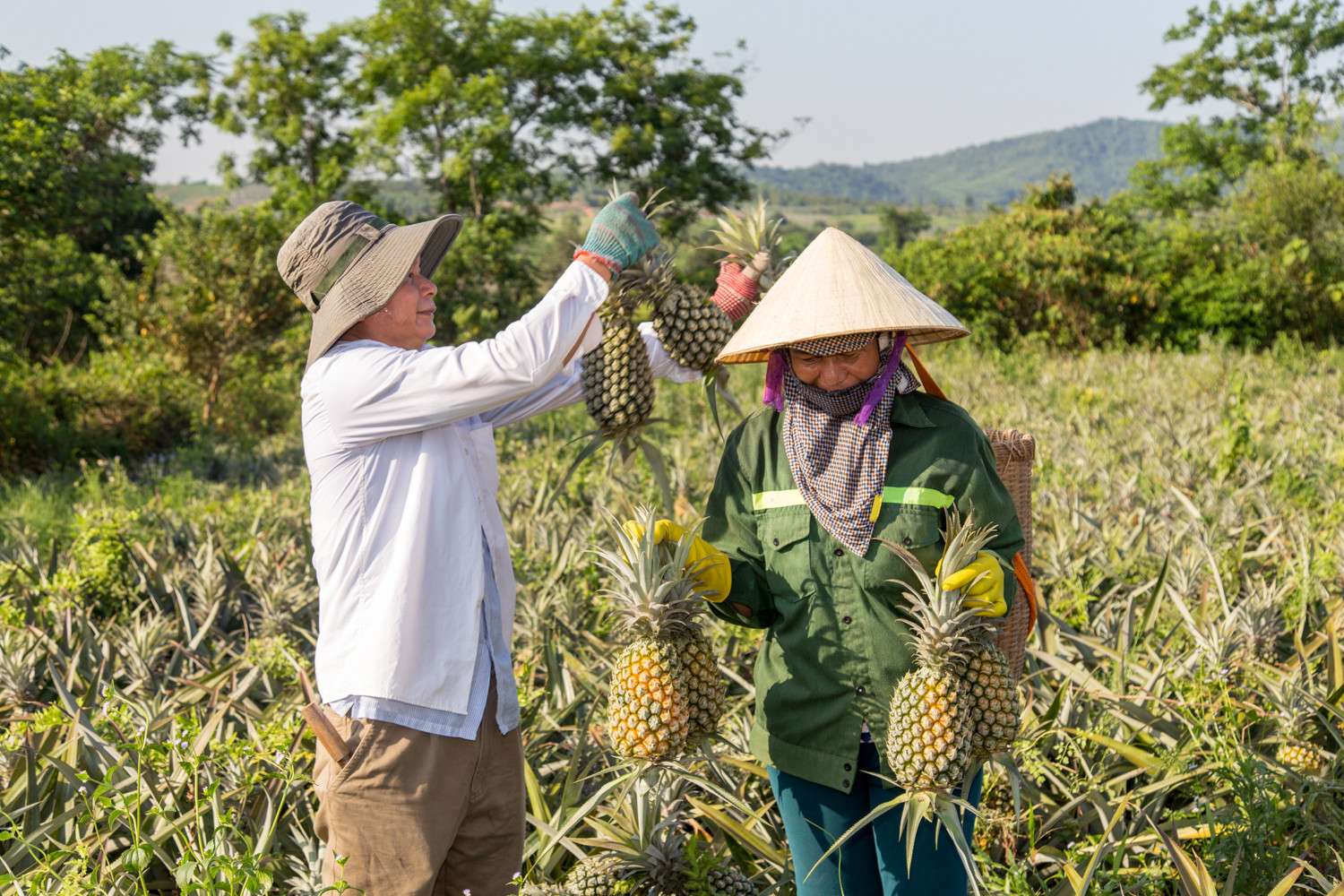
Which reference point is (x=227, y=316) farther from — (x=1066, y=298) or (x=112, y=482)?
(x=1066, y=298)

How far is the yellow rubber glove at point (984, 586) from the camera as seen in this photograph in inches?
69.1

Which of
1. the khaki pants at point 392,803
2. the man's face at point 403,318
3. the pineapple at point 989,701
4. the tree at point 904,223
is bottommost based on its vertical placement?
the khaki pants at point 392,803

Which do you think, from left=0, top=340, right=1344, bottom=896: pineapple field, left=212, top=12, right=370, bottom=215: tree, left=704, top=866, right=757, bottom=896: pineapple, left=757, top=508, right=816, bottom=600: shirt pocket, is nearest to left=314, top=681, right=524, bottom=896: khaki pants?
left=0, top=340, right=1344, bottom=896: pineapple field

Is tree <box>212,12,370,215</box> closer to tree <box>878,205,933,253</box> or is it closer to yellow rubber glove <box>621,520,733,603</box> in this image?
yellow rubber glove <box>621,520,733,603</box>

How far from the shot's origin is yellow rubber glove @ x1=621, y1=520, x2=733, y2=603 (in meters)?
2.02

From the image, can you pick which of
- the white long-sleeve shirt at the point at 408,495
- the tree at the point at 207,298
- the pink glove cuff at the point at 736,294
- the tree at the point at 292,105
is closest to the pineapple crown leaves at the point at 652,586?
the white long-sleeve shirt at the point at 408,495

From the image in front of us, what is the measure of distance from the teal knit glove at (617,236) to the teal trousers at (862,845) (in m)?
1.27

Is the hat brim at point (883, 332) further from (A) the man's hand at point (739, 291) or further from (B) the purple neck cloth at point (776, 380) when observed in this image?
(A) the man's hand at point (739, 291)

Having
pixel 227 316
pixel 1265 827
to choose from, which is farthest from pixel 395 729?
pixel 227 316

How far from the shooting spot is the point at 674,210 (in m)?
23.1

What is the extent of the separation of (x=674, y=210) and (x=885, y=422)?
21.9 meters

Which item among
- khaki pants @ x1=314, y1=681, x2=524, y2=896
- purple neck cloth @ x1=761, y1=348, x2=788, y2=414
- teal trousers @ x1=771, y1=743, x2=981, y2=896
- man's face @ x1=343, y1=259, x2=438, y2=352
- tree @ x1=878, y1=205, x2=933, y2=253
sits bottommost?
teal trousers @ x1=771, y1=743, x2=981, y2=896

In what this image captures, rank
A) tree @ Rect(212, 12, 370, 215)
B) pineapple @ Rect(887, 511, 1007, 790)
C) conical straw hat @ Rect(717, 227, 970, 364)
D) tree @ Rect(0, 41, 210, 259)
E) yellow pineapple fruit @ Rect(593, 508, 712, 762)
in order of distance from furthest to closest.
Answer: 1. tree @ Rect(212, 12, 370, 215)
2. tree @ Rect(0, 41, 210, 259)
3. conical straw hat @ Rect(717, 227, 970, 364)
4. yellow pineapple fruit @ Rect(593, 508, 712, 762)
5. pineapple @ Rect(887, 511, 1007, 790)

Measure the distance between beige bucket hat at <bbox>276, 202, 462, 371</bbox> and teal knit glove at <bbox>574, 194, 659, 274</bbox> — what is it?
351 mm
